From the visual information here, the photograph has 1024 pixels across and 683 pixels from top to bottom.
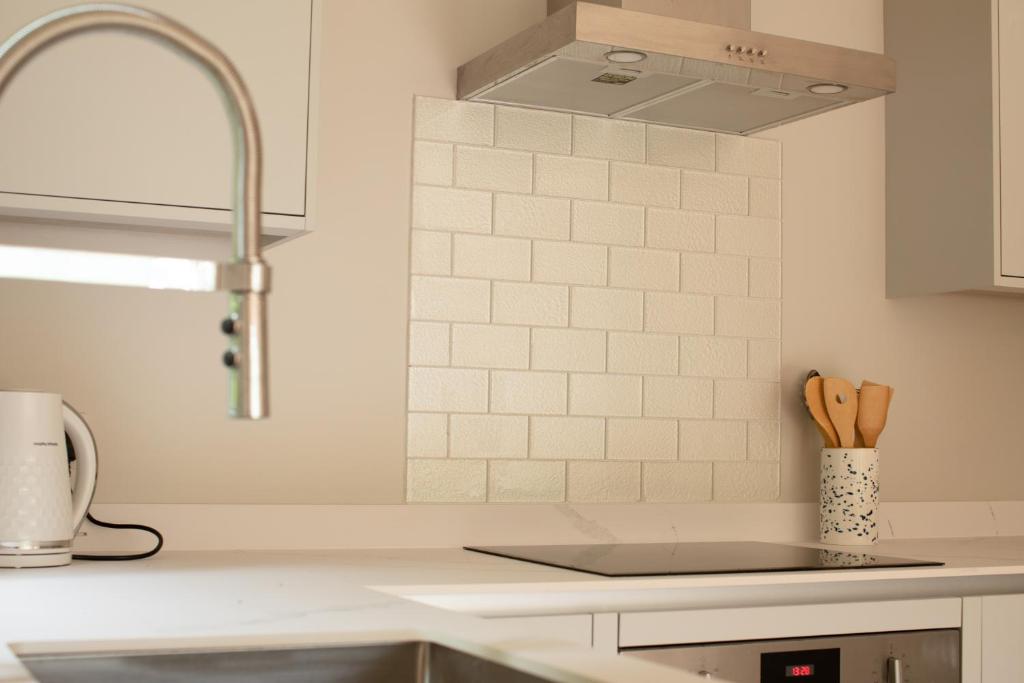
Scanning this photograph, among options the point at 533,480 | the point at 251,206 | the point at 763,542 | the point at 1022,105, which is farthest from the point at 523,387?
the point at 251,206

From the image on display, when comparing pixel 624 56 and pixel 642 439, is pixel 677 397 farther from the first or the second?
pixel 624 56

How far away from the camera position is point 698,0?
2.50 metres

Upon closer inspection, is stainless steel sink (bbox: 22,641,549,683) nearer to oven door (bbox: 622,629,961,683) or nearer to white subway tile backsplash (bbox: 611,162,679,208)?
oven door (bbox: 622,629,961,683)

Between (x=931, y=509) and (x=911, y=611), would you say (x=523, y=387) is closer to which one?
(x=911, y=611)

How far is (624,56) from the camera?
90.5 inches

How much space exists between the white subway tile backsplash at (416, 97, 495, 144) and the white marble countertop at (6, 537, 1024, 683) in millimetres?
859

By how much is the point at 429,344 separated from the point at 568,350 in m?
0.32

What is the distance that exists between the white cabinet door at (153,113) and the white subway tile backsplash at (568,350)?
2.56 ft

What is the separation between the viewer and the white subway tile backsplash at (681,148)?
288 centimetres

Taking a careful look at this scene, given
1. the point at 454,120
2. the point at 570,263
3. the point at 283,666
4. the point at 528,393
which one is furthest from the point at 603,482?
the point at 283,666

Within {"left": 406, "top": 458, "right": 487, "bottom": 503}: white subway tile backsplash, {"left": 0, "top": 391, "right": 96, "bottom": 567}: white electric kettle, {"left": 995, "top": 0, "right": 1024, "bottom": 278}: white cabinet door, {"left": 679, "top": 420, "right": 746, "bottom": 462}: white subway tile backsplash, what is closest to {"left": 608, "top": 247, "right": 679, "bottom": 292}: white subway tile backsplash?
{"left": 679, "top": 420, "right": 746, "bottom": 462}: white subway tile backsplash

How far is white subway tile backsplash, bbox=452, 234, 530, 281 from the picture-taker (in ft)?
8.77

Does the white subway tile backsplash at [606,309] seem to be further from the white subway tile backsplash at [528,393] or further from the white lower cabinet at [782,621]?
the white lower cabinet at [782,621]

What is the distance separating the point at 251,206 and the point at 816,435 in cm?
223
